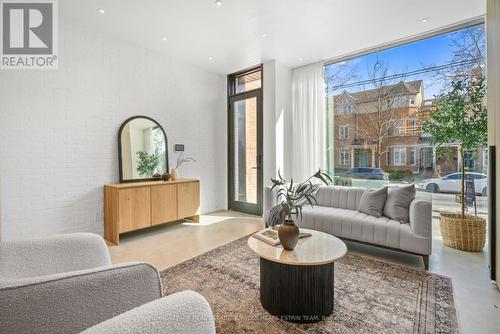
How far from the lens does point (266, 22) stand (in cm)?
325

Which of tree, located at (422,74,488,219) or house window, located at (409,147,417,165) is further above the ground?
tree, located at (422,74,488,219)

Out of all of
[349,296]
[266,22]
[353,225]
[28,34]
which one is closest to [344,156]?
[353,225]

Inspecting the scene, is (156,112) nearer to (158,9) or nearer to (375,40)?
(158,9)

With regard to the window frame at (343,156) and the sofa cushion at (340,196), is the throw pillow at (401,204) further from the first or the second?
the window frame at (343,156)

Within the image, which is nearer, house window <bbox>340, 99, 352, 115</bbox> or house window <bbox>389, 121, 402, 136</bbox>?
house window <bbox>389, 121, 402, 136</bbox>

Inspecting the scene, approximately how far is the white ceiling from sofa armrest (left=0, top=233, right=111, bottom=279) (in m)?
2.66

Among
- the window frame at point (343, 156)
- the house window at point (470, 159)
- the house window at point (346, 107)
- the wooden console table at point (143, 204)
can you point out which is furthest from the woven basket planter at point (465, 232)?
the wooden console table at point (143, 204)

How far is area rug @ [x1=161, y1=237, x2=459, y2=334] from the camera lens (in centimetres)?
166

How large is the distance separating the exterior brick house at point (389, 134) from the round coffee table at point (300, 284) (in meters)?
2.74

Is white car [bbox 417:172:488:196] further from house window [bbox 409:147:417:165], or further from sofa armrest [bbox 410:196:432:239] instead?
sofa armrest [bbox 410:196:432:239]

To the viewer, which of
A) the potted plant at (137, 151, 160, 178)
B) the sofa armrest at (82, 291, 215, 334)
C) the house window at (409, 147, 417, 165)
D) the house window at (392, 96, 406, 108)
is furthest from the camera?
the potted plant at (137, 151, 160, 178)

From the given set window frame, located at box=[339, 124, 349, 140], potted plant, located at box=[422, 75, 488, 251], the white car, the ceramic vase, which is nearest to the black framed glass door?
window frame, located at box=[339, 124, 349, 140]

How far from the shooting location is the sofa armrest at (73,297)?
2.48 feet

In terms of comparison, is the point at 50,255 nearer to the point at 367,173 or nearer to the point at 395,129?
the point at 367,173
